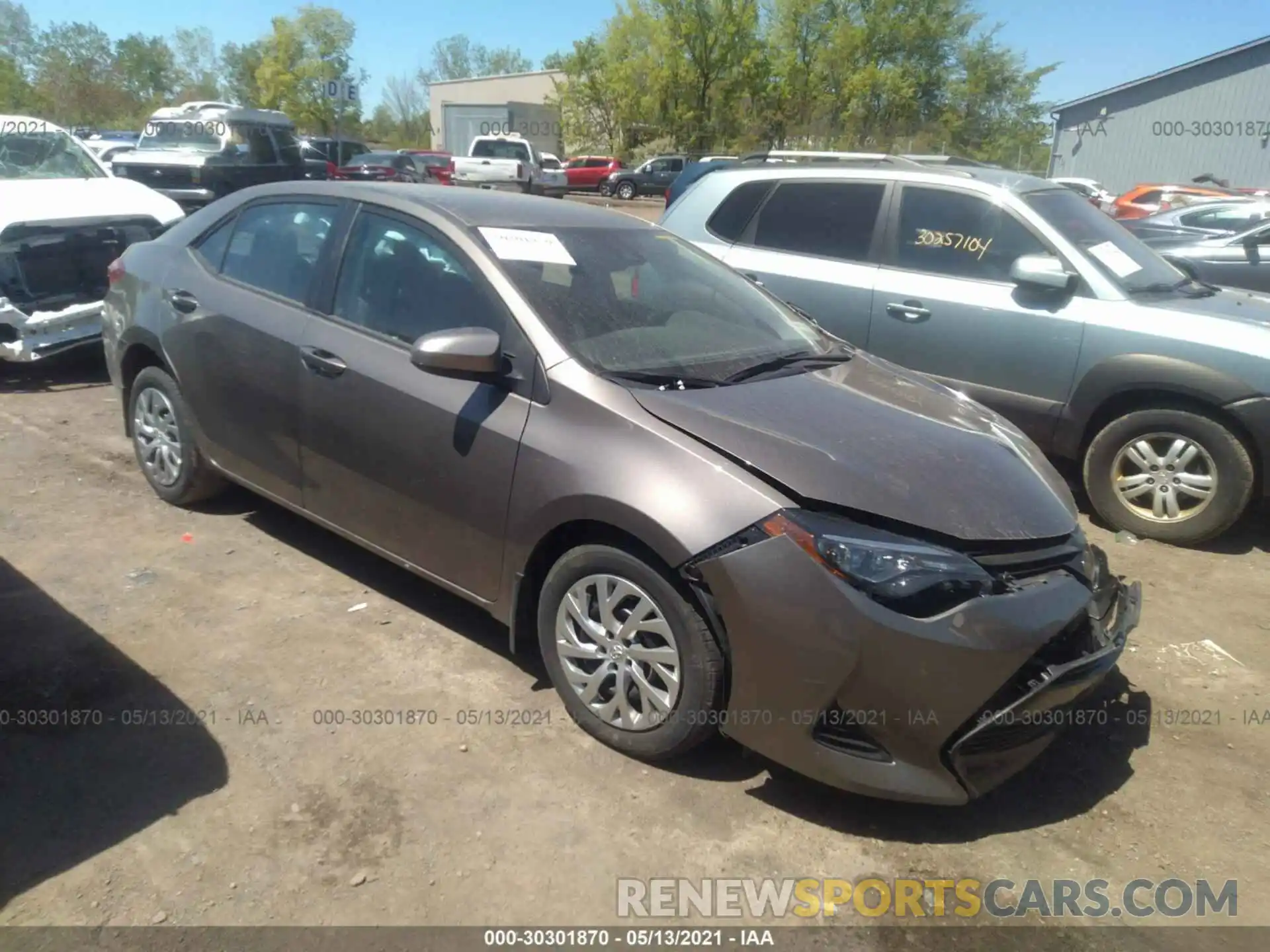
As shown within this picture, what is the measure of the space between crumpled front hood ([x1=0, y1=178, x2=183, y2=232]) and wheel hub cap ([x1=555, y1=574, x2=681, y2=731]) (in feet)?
19.0

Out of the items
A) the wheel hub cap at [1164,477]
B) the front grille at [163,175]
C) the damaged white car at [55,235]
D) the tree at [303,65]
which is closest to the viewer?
the wheel hub cap at [1164,477]

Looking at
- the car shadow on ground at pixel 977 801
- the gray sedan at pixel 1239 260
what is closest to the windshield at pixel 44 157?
the car shadow on ground at pixel 977 801

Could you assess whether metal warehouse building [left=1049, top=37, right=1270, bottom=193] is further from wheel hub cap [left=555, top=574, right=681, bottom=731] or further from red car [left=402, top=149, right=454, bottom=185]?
wheel hub cap [left=555, top=574, right=681, bottom=731]

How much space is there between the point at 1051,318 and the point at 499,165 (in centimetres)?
2452

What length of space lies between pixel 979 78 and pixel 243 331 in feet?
160

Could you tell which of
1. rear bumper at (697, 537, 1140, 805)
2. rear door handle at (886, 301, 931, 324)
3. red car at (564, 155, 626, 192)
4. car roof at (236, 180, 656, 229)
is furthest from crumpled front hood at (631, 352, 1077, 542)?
red car at (564, 155, 626, 192)

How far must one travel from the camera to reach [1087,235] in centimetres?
572

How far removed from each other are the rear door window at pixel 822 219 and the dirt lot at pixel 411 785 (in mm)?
2956

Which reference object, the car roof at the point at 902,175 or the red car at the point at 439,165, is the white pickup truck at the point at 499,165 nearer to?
the red car at the point at 439,165

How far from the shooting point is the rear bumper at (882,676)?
2.67 m

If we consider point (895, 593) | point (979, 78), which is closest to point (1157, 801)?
point (895, 593)

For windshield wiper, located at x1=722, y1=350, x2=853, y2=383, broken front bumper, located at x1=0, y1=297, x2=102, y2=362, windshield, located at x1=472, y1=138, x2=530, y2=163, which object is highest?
windshield, located at x1=472, y1=138, x2=530, y2=163

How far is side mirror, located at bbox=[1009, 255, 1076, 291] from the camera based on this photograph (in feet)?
17.5

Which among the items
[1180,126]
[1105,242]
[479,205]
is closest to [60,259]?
[479,205]
